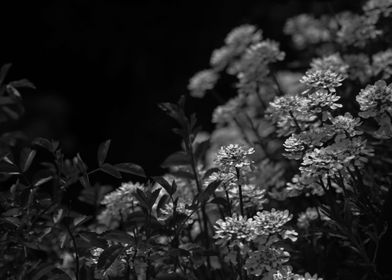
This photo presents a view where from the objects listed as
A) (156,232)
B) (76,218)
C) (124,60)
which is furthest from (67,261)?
(124,60)

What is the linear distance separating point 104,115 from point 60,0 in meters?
0.88

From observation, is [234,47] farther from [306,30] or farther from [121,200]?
[121,200]

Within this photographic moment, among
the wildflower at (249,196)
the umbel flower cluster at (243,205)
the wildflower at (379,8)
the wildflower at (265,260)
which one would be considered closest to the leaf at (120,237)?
the umbel flower cluster at (243,205)

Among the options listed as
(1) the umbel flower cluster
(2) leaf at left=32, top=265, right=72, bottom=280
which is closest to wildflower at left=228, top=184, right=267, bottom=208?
(1) the umbel flower cluster

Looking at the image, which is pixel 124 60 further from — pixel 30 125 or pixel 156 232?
pixel 156 232

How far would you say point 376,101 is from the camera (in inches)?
53.2

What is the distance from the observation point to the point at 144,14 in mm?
4566

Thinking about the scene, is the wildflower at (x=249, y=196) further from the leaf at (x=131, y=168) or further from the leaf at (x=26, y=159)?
the leaf at (x=26, y=159)

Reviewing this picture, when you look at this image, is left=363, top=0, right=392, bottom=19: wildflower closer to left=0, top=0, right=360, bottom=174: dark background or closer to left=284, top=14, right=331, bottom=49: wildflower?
left=284, top=14, right=331, bottom=49: wildflower

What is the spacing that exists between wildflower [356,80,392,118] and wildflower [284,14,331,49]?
131 centimetres

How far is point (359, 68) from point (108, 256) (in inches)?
46.2

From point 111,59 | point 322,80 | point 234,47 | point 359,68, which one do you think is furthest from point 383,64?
point 111,59

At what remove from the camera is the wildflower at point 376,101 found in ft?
4.40

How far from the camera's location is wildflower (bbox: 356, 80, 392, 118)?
4.40 ft
